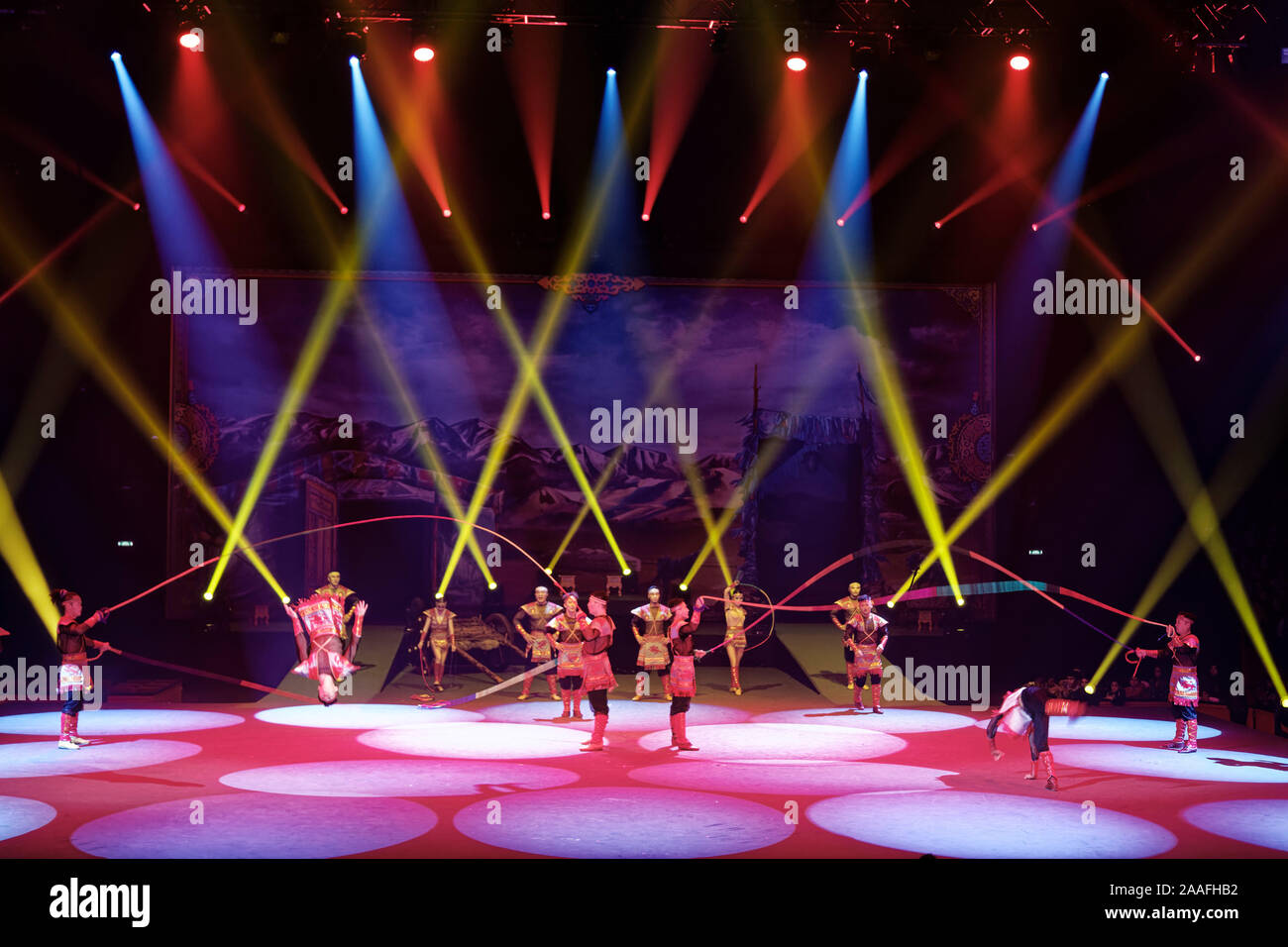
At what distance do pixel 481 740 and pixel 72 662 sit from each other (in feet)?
13.8

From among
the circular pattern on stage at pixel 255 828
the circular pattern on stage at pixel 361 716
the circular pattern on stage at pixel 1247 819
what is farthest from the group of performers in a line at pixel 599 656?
the circular pattern on stage at pixel 255 828

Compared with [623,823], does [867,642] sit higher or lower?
higher

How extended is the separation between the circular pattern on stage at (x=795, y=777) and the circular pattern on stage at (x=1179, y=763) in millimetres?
1742

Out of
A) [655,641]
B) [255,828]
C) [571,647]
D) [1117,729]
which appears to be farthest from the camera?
[655,641]

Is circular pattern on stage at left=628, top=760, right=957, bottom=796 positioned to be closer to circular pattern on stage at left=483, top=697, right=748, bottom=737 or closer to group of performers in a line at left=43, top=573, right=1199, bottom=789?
group of performers in a line at left=43, top=573, right=1199, bottom=789

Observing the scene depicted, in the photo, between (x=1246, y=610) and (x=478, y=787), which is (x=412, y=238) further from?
(x=1246, y=610)

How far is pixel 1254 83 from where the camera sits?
13.1 meters

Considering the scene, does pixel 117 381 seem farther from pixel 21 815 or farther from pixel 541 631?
pixel 21 815

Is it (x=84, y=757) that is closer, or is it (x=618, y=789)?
(x=618, y=789)

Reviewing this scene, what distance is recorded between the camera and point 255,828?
8031 mm

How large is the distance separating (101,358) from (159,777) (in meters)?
9.17

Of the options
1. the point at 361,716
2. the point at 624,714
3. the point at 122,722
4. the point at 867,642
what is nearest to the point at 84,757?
the point at 122,722

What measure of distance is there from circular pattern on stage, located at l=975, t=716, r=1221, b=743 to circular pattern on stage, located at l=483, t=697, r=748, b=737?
3.16 metres

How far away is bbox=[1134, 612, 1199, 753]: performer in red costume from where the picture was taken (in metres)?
11.9
